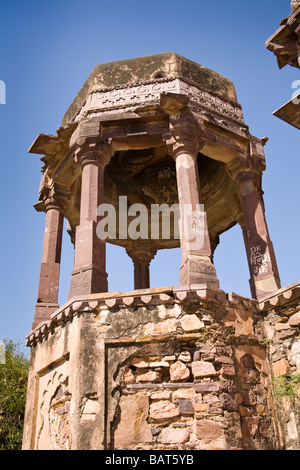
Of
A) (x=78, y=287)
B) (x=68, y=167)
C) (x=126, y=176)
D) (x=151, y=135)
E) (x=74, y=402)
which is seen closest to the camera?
(x=74, y=402)

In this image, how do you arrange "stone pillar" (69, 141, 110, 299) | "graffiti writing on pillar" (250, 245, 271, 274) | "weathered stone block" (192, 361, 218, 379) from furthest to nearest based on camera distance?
"graffiti writing on pillar" (250, 245, 271, 274)
"stone pillar" (69, 141, 110, 299)
"weathered stone block" (192, 361, 218, 379)

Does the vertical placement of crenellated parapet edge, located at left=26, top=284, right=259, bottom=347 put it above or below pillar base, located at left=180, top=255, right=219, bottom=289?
below

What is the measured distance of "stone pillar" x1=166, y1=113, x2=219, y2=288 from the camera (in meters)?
6.55

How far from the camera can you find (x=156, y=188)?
37.5 feet

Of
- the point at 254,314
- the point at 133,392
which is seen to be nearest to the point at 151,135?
the point at 254,314

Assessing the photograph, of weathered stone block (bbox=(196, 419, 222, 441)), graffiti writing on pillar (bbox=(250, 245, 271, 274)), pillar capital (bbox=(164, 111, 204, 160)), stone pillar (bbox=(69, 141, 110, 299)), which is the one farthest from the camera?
pillar capital (bbox=(164, 111, 204, 160))

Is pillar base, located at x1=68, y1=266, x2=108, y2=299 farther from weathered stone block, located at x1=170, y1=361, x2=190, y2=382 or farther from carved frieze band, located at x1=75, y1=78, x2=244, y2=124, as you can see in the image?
Answer: carved frieze band, located at x1=75, y1=78, x2=244, y2=124

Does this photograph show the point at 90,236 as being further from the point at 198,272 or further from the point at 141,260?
the point at 141,260

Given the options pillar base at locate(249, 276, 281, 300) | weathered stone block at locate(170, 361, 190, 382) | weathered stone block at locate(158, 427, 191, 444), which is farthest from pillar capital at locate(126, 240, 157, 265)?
weathered stone block at locate(158, 427, 191, 444)

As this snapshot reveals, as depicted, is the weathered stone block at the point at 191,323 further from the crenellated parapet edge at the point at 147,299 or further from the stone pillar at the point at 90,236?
the stone pillar at the point at 90,236

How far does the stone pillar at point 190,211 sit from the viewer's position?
6.55 metres

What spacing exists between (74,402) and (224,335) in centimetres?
215

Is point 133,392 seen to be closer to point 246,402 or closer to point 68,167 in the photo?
point 246,402
